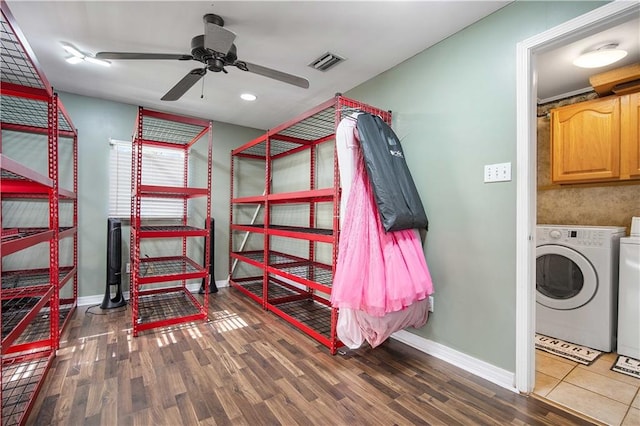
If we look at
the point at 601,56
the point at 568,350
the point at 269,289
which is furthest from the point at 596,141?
the point at 269,289

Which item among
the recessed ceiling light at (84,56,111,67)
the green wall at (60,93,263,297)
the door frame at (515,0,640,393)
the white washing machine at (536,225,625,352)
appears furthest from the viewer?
the green wall at (60,93,263,297)

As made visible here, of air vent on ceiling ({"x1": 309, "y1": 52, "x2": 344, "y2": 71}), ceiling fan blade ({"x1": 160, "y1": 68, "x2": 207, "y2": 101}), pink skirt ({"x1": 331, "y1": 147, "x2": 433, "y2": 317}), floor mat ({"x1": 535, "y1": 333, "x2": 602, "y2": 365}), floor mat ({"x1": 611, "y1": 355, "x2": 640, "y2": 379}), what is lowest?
floor mat ({"x1": 611, "y1": 355, "x2": 640, "y2": 379})

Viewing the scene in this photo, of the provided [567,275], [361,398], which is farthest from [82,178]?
[567,275]

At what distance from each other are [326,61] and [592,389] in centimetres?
284

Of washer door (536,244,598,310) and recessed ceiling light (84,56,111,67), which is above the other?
recessed ceiling light (84,56,111,67)

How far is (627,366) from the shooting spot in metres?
2.02

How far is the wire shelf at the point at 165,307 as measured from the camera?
2.79 meters

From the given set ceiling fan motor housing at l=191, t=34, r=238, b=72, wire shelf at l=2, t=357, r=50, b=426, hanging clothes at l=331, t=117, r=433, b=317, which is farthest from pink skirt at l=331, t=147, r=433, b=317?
wire shelf at l=2, t=357, r=50, b=426

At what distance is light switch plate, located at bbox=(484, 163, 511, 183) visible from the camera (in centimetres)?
174

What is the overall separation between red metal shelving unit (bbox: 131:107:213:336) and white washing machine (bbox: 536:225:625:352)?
9.76ft

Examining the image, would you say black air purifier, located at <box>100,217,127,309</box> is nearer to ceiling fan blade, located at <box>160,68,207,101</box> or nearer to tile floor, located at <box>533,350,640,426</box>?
ceiling fan blade, located at <box>160,68,207,101</box>

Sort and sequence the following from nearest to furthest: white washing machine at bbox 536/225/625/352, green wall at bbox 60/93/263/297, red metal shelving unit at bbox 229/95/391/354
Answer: white washing machine at bbox 536/225/625/352 → red metal shelving unit at bbox 229/95/391/354 → green wall at bbox 60/93/263/297

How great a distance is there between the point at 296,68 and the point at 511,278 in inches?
87.8

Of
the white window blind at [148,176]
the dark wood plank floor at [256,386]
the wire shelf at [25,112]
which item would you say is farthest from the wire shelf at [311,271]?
the wire shelf at [25,112]
